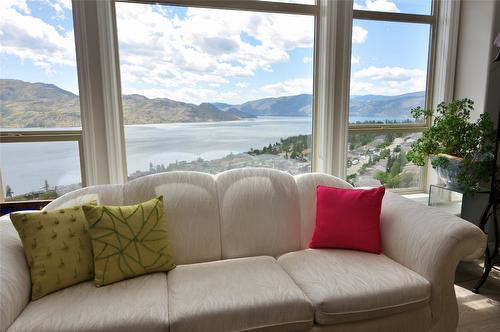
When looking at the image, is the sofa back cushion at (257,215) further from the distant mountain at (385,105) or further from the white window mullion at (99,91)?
the distant mountain at (385,105)

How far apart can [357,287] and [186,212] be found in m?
1.04

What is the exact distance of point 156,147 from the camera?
2680 millimetres

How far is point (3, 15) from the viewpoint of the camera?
226 centimetres

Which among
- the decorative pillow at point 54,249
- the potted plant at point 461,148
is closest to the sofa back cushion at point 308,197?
the potted plant at point 461,148

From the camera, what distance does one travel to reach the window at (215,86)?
256cm

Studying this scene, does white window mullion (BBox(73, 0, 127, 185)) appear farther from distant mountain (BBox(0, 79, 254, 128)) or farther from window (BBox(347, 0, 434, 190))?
window (BBox(347, 0, 434, 190))

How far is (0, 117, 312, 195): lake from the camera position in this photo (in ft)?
7.97

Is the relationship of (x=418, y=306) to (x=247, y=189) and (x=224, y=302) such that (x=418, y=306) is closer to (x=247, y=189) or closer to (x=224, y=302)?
(x=224, y=302)

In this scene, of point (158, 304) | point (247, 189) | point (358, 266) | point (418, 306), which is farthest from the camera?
point (247, 189)

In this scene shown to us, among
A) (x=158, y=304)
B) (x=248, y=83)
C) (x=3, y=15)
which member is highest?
(x=3, y=15)

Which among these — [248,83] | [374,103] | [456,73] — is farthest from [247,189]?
[456,73]

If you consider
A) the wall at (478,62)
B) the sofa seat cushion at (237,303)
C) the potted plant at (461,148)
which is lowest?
the sofa seat cushion at (237,303)

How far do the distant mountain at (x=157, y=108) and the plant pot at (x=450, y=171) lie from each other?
711 mm

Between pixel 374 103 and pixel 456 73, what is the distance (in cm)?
81
